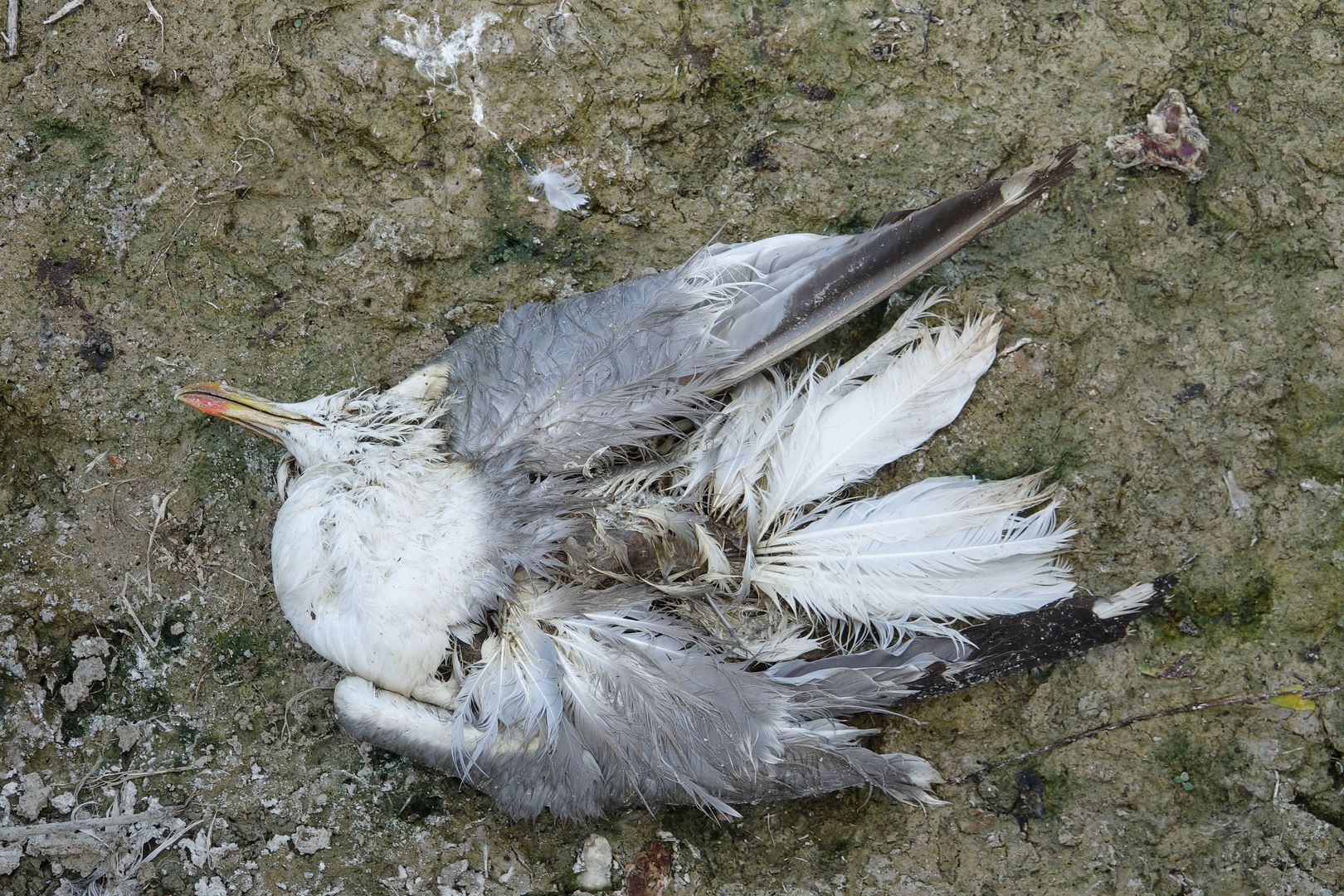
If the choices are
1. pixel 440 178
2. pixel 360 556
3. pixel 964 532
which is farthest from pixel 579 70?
pixel 964 532

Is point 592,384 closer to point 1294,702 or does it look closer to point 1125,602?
point 1125,602

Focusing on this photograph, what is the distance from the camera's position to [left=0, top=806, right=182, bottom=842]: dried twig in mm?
2834

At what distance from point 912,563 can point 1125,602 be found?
0.67 m

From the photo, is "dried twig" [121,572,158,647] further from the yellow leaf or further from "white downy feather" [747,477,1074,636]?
the yellow leaf

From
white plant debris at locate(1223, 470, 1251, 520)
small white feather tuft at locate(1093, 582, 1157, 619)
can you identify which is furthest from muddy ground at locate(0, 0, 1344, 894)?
small white feather tuft at locate(1093, 582, 1157, 619)

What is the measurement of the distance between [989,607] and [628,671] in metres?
1.05

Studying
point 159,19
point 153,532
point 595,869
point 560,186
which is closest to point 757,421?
point 560,186

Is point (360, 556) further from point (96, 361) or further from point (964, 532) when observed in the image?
point (964, 532)

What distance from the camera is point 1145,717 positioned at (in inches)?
118

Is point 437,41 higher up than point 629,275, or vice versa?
point 437,41

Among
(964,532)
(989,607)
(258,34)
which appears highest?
(258,34)

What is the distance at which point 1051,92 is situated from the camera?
3.14 meters

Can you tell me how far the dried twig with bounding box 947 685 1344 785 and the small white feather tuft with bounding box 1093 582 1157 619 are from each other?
341 mm

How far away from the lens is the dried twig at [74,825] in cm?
283
